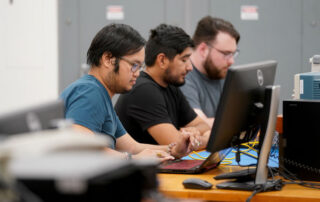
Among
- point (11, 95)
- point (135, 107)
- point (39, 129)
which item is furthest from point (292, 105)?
point (11, 95)

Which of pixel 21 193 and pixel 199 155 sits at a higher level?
pixel 21 193

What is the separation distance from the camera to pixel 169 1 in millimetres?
3840

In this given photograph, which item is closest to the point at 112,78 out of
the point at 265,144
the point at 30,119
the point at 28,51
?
the point at 265,144

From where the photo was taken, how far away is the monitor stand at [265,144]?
1.66 m

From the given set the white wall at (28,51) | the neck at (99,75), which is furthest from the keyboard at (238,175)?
the white wall at (28,51)

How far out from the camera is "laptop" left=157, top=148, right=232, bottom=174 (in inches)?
74.3

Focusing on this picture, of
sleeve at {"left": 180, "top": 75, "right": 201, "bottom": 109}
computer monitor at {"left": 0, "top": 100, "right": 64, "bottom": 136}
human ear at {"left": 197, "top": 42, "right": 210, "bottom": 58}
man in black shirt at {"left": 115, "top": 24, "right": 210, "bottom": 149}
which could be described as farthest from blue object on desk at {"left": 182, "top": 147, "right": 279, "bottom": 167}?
computer monitor at {"left": 0, "top": 100, "right": 64, "bottom": 136}

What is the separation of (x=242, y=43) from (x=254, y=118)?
220cm

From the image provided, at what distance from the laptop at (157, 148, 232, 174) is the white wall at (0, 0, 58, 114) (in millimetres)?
2144

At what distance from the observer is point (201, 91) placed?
3.18m

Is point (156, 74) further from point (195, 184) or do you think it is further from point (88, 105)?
point (195, 184)

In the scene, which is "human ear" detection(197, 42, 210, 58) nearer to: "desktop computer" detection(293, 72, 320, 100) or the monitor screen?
"desktop computer" detection(293, 72, 320, 100)

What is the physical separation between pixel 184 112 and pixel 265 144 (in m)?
1.16

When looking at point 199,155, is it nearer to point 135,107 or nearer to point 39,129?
point 135,107
